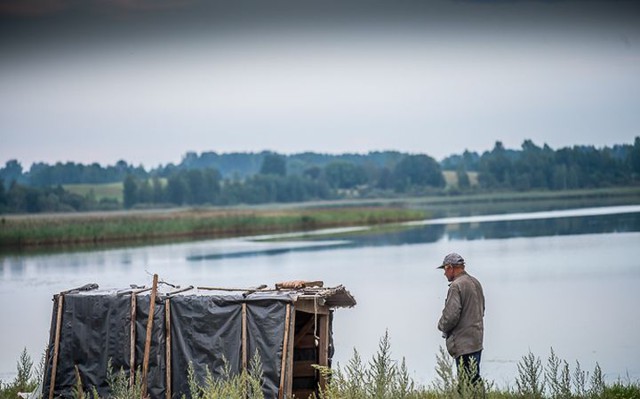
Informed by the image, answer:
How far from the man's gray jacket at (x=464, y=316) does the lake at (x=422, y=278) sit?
20.4ft

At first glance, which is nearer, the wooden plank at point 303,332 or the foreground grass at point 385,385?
the foreground grass at point 385,385

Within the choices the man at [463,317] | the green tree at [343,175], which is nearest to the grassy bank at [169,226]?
the man at [463,317]

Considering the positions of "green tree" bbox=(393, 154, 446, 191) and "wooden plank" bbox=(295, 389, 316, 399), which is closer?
"wooden plank" bbox=(295, 389, 316, 399)

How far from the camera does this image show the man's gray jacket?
39.5ft

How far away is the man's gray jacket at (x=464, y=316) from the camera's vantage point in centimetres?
1204

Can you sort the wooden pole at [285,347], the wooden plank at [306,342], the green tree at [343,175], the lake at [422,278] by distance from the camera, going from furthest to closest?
the green tree at [343,175] → the lake at [422,278] → the wooden plank at [306,342] → the wooden pole at [285,347]

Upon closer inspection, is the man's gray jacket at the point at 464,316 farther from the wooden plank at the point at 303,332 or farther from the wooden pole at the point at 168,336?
the wooden pole at the point at 168,336

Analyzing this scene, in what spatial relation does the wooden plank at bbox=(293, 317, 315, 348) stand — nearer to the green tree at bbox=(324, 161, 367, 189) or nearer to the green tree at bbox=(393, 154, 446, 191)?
the green tree at bbox=(393, 154, 446, 191)

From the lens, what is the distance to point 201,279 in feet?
124

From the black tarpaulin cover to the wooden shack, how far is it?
0.01 m

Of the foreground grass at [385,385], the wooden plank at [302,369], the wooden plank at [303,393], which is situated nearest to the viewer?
the foreground grass at [385,385]

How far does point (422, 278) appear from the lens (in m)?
37.2

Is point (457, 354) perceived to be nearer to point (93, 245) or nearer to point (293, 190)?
point (93, 245)

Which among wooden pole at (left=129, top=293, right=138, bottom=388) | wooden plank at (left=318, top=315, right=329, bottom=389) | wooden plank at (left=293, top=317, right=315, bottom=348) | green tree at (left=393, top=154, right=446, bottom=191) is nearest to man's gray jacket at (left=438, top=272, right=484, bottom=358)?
wooden plank at (left=318, top=315, right=329, bottom=389)
